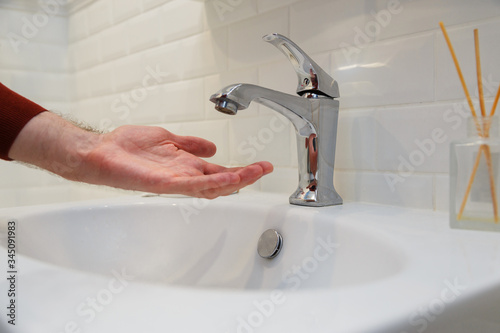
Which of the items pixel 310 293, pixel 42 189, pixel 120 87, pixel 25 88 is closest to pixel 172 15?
pixel 120 87

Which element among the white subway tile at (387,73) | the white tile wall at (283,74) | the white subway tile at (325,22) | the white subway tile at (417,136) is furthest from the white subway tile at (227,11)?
the white subway tile at (417,136)

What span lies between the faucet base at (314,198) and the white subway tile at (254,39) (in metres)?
0.28

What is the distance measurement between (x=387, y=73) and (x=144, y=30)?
2.32 ft

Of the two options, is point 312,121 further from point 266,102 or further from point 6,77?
point 6,77

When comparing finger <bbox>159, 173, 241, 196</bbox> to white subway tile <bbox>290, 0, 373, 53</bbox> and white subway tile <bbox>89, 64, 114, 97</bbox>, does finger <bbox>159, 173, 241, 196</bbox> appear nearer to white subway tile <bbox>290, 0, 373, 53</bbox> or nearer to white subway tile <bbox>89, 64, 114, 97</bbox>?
white subway tile <bbox>290, 0, 373, 53</bbox>

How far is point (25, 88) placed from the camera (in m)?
1.33

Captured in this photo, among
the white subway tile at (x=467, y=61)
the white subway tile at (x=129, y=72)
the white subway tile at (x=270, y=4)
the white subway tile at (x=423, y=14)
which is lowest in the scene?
the white subway tile at (x=467, y=61)

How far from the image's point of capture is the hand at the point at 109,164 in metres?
0.44

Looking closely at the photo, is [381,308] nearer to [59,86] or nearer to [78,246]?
[78,246]

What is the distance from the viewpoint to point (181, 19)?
3.18 ft

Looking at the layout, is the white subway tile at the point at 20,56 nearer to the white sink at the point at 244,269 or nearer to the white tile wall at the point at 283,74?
the white tile wall at the point at 283,74

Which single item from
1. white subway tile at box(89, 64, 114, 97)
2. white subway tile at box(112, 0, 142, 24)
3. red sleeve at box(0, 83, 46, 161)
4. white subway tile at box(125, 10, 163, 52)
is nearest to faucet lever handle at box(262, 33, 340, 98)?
red sleeve at box(0, 83, 46, 161)

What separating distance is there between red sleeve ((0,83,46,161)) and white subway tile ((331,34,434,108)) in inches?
17.4

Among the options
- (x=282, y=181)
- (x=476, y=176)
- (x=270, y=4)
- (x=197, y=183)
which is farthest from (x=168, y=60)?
(x=476, y=176)
